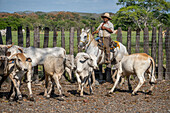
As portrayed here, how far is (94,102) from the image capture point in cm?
777

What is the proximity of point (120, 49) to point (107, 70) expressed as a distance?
1.26 m

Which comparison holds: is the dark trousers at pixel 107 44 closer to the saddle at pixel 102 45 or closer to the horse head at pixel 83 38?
the saddle at pixel 102 45

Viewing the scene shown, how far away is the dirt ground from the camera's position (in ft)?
22.7

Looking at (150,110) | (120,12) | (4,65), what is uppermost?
(120,12)

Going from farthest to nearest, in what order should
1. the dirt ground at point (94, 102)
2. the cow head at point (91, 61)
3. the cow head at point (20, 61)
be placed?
1. the cow head at point (91, 61)
2. the cow head at point (20, 61)
3. the dirt ground at point (94, 102)

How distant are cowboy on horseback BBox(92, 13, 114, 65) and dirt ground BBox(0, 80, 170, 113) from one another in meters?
1.91

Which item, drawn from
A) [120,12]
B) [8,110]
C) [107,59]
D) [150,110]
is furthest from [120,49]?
[120,12]

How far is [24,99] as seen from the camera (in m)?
7.79

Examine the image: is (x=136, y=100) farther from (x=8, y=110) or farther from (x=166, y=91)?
(x=8, y=110)

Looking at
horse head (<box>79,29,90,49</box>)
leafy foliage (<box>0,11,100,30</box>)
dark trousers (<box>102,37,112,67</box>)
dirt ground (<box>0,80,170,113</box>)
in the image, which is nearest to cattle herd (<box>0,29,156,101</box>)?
dirt ground (<box>0,80,170,113</box>)

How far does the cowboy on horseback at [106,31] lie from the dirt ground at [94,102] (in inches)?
75.0

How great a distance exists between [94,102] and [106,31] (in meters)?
3.87

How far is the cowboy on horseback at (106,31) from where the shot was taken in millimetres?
10547

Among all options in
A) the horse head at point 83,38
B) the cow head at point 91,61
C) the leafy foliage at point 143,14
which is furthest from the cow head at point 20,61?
the leafy foliage at point 143,14
